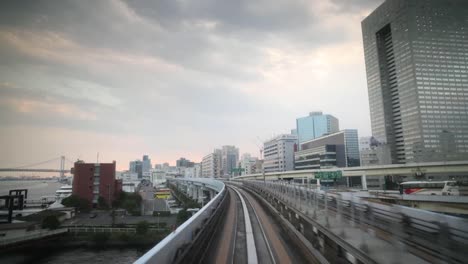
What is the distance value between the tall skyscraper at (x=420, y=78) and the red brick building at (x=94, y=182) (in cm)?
13301

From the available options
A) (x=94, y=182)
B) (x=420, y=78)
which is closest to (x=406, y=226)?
(x=94, y=182)

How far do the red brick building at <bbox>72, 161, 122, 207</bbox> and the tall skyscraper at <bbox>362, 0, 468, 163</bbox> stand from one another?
133006mm

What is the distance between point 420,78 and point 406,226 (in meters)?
168

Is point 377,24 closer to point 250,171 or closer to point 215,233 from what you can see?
point 250,171

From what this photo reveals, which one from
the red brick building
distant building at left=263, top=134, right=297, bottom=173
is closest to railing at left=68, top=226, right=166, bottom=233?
the red brick building

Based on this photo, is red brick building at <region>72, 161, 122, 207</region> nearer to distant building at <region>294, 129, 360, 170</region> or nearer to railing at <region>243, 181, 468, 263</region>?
railing at <region>243, 181, 468, 263</region>

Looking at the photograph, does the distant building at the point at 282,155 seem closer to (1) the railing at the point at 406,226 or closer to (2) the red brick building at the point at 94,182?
(2) the red brick building at the point at 94,182

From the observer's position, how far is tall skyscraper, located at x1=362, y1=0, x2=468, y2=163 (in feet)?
417

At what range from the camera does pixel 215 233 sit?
42.4 ft

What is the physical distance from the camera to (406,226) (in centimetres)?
529

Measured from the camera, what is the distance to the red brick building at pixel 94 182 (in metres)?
58.2

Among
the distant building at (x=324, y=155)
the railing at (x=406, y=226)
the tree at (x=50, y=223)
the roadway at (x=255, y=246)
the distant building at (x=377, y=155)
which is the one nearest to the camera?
the railing at (x=406, y=226)

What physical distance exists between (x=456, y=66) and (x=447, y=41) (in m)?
18.9

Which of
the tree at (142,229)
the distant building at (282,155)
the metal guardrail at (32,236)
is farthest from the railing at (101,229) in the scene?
the distant building at (282,155)
